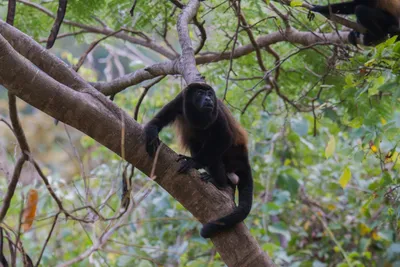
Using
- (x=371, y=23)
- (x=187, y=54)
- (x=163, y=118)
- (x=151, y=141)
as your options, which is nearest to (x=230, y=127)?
(x=163, y=118)

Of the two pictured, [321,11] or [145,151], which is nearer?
[145,151]

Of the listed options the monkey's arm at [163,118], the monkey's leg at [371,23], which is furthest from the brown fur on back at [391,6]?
the monkey's arm at [163,118]

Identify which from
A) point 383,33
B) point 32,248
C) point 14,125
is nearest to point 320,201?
point 383,33

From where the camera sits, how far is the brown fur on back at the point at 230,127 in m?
4.59

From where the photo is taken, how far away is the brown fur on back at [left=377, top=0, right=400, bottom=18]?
5.64 metres

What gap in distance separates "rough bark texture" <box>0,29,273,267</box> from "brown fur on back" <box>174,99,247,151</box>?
1406 mm

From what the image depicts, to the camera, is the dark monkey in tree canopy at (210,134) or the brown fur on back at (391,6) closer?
the dark monkey in tree canopy at (210,134)

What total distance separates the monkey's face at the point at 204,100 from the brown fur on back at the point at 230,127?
324 mm

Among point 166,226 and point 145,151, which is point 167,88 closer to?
point 166,226

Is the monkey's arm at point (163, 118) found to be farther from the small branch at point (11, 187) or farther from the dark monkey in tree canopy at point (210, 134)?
the small branch at point (11, 187)

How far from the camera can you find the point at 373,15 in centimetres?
534

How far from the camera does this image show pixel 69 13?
5164 mm

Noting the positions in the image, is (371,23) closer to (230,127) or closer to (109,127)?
(230,127)

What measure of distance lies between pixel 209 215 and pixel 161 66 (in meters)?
1.49
